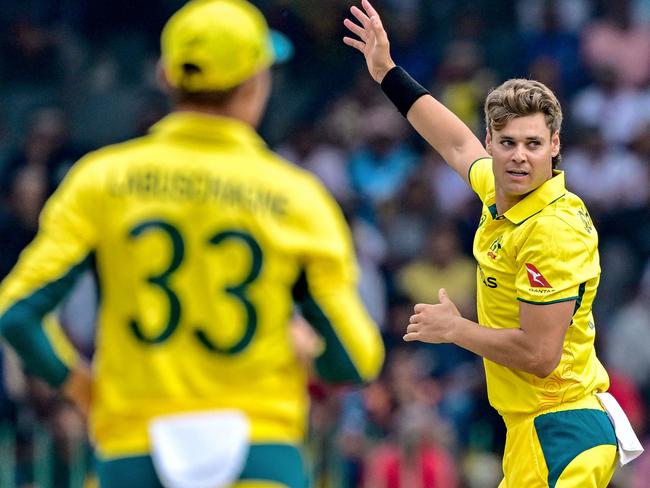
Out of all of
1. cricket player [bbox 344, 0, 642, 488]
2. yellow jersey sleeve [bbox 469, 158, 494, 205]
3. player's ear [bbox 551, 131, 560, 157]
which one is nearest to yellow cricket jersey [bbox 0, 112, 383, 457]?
cricket player [bbox 344, 0, 642, 488]

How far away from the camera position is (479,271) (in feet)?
18.8

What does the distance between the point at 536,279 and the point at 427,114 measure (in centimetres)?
129

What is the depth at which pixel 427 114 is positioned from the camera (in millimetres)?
6332

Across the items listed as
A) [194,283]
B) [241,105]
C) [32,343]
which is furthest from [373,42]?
[32,343]

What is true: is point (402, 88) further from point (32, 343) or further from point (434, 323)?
point (32, 343)

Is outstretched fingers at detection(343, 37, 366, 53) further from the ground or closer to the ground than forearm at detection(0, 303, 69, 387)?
further from the ground

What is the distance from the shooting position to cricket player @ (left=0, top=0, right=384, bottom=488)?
3.87 m

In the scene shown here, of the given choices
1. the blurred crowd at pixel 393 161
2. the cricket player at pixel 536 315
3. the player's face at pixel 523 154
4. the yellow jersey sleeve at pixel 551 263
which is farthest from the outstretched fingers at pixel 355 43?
the blurred crowd at pixel 393 161

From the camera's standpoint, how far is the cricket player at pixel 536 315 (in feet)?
17.3

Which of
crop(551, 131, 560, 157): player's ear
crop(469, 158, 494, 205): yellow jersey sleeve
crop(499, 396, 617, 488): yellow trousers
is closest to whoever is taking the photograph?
crop(499, 396, 617, 488): yellow trousers

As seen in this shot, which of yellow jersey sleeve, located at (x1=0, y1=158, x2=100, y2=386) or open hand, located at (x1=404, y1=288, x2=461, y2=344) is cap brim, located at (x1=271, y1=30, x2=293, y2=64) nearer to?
yellow jersey sleeve, located at (x1=0, y1=158, x2=100, y2=386)

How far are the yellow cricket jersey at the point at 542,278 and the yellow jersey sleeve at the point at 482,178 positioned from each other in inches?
5.8

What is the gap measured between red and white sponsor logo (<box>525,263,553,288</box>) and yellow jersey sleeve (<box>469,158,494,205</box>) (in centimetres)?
59

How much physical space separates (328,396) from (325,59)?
12.9ft
